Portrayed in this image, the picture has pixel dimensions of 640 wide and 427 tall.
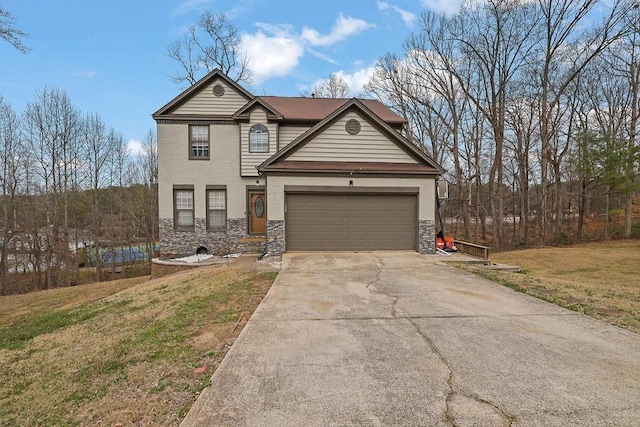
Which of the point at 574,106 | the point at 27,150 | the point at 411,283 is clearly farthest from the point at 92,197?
the point at 574,106

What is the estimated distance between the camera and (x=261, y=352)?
153 inches

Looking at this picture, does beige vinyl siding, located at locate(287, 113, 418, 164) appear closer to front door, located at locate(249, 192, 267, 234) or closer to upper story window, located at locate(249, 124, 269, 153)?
upper story window, located at locate(249, 124, 269, 153)

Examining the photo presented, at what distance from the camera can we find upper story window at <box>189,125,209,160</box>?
14.5m

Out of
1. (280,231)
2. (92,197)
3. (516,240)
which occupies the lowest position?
(516,240)

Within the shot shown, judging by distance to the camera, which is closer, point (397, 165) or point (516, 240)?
point (397, 165)

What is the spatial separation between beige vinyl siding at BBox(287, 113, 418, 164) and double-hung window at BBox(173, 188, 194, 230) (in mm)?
5446

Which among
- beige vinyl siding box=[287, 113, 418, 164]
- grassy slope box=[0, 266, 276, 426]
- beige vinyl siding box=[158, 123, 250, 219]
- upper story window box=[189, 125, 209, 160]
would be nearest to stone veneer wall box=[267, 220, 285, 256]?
beige vinyl siding box=[287, 113, 418, 164]

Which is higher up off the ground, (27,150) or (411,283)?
(27,150)

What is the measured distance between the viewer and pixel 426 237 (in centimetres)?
1188

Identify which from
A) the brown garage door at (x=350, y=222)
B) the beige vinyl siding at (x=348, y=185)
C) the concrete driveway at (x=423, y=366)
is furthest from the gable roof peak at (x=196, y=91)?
the concrete driveway at (x=423, y=366)

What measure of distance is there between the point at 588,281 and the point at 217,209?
13.3 m

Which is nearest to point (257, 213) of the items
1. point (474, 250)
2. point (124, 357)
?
point (474, 250)

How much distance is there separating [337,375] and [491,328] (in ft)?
8.54

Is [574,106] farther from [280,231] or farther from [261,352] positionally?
[261,352]
